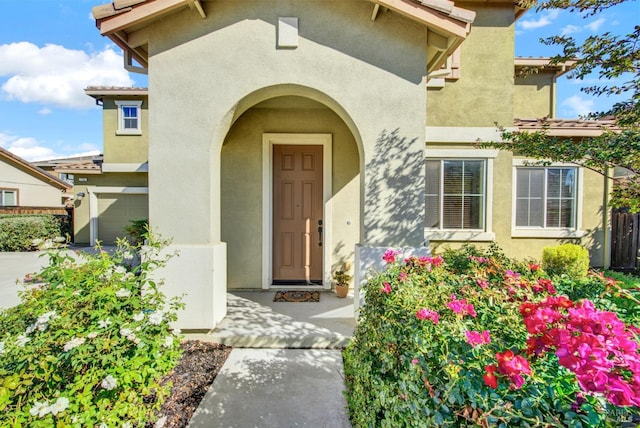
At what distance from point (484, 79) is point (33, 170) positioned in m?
24.1

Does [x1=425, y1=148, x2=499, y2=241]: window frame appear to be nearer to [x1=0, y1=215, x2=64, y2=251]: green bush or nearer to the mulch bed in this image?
the mulch bed

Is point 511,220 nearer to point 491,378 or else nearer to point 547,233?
point 547,233

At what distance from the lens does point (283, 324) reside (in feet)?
16.4

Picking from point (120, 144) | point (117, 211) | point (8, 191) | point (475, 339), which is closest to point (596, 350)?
point (475, 339)

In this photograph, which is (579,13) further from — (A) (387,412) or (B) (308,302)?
(B) (308,302)

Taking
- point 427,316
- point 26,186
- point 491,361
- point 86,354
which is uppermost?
point 26,186

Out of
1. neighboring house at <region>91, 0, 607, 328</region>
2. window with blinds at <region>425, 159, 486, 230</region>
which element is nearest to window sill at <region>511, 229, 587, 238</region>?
window with blinds at <region>425, 159, 486, 230</region>

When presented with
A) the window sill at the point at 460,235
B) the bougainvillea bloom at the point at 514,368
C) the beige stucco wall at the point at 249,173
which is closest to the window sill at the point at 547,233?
the window sill at the point at 460,235

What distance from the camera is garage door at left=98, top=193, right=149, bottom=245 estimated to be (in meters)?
15.0

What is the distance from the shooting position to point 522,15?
25.1 feet

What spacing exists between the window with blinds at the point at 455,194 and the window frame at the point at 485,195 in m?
0.07

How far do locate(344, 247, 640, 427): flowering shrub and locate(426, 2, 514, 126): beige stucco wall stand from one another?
5972 millimetres

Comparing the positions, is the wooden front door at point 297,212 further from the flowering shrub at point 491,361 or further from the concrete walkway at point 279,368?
the flowering shrub at point 491,361

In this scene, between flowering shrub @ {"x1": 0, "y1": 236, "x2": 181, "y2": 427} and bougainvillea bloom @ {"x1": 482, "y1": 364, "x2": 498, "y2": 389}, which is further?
flowering shrub @ {"x1": 0, "y1": 236, "x2": 181, "y2": 427}
